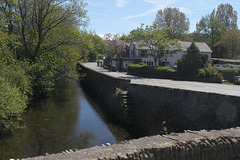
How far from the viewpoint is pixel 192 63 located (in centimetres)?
2416

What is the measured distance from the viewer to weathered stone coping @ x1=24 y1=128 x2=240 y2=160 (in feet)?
17.4

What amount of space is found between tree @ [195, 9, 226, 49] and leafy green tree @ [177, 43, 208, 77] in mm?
50999

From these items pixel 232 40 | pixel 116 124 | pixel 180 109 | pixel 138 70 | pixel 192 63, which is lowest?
pixel 116 124

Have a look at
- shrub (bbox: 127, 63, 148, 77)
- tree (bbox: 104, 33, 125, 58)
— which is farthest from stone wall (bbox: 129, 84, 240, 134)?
tree (bbox: 104, 33, 125, 58)

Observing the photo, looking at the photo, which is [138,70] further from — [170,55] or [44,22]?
[170,55]

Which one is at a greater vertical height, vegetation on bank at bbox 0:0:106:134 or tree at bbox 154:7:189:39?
tree at bbox 154:7:189:39

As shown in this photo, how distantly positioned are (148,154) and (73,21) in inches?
875

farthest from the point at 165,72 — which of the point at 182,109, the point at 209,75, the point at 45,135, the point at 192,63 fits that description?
the point at 45,135

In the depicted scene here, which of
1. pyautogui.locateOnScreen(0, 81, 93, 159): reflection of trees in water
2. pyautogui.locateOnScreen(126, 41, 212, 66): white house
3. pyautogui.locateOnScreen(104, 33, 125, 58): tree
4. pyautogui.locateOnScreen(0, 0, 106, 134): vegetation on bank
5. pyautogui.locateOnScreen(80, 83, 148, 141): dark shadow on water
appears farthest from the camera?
pyautogui.locateOnScreen(104, 33, 125, 58): tree

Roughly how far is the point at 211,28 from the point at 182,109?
67.0 metres

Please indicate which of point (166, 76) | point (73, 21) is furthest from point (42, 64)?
point (166, 76)

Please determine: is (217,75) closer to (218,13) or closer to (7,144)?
(7,144)

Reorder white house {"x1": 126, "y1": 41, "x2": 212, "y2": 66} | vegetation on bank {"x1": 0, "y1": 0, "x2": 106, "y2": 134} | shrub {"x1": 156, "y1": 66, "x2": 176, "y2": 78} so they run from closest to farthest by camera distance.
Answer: vegetation on bank {"x1": 0, "y1": 0, "x2": 106, "y2": 134}
shrub {"x1": 156, "y1": 66, "x2": 176, "y2": 78}
white house {"x1": 126, "y1": 41, "x2": 212, "y2": 66}

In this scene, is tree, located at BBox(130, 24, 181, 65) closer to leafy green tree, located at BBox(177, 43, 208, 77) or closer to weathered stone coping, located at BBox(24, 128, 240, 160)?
leafy green tree, located at BBox(177, 43, 208, 77)
